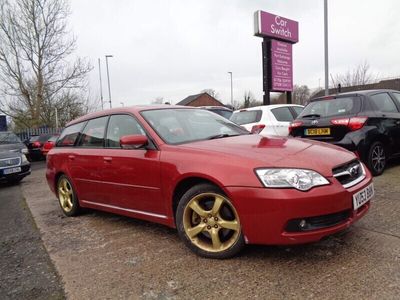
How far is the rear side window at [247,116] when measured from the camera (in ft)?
28.8

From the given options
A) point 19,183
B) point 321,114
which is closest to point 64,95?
point 19,183

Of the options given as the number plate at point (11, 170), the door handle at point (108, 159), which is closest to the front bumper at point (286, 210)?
the door handle at point (108, 159)

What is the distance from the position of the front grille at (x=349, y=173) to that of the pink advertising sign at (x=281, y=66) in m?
11.6

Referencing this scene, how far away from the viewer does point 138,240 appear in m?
4.19

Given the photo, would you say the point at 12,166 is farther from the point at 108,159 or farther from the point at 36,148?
the point at 36,148

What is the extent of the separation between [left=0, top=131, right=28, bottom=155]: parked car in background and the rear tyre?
9.05 metres

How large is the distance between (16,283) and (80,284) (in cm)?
59

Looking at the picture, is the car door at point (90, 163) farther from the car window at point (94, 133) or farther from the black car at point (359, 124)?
the black car at point (359, 124)

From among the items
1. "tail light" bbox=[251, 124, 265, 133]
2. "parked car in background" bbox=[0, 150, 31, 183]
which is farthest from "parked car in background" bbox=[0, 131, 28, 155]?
"tail light" bbox=[251, 124, 265, 133]

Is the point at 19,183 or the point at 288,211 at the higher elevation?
the point at 288,211

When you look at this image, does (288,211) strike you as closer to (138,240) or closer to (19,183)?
(138,240)

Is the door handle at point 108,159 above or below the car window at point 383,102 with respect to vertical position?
below

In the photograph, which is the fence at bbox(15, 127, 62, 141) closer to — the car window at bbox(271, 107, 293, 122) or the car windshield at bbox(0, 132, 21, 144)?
the car windshield at bbox(0, 132, 21, 144)

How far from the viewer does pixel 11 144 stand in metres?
11.9
